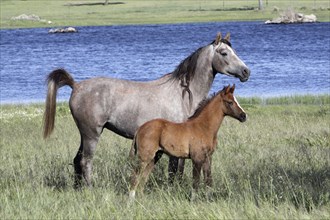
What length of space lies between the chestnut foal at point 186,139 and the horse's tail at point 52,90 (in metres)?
1.87

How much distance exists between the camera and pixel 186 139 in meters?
9.50

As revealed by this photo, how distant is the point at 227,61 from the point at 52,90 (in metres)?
2.25

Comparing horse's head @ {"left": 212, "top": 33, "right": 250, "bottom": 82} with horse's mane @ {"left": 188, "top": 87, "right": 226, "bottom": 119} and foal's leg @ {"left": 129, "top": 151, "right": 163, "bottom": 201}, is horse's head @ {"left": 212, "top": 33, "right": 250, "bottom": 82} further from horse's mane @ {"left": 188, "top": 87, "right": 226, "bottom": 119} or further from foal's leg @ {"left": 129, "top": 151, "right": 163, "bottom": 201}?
foal's leg @ {"left": 129, "top": 151, "right": 163, "bottom": 201}

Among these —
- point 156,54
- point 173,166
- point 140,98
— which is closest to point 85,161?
point 140,98

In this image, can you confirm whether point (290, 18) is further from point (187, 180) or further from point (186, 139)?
point (186, 139)

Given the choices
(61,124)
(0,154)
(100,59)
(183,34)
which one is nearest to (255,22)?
(183,34)

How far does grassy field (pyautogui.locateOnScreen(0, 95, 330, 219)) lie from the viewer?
27.5 ft

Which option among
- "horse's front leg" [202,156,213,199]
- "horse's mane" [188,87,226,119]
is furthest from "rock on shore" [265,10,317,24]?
"horse's front leg" [202,156,213,199]

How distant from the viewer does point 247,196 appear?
28.5 ft

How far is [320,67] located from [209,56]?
31.4m

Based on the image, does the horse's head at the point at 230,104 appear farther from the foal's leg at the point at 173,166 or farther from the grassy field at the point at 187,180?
the foal's leg at the point at 173,166

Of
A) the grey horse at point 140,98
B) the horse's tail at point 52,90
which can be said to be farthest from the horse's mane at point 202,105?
the horse's tail at point 52,90

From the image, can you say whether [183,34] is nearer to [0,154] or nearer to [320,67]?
[320,67]

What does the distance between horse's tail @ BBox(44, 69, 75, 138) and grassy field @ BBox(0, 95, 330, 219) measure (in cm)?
56
